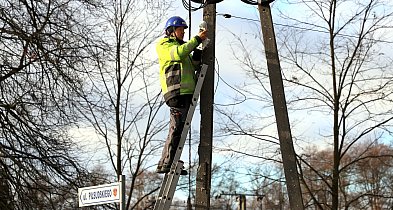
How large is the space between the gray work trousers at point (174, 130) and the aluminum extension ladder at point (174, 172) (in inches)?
1.6

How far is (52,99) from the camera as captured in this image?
10625 millimetres

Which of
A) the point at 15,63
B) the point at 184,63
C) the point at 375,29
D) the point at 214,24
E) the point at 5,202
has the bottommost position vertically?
the point at 5,202

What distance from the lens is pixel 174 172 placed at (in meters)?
5.80

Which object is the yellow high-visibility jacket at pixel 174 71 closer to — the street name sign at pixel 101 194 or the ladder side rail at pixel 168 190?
the ladder side rail at pixel 168 190

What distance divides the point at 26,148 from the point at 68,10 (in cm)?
244

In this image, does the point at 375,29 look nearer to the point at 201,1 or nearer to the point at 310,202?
the point at 310,202

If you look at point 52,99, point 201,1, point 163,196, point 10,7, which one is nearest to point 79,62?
point 52,99

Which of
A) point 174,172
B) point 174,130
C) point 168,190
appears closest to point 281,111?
point 174,130

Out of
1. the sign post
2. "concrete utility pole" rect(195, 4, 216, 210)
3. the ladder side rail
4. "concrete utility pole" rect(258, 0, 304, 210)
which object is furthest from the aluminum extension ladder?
"concrete utility pole" rect(258, 0, 304, 210)

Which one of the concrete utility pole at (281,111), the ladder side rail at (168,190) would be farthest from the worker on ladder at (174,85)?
the concrete utility pole at (281,111)

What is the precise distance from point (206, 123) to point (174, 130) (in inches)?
13.3

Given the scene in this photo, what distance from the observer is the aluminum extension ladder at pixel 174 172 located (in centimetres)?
574

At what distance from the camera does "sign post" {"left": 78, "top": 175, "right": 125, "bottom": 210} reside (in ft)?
18.6

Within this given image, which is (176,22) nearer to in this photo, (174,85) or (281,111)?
(174,85)
